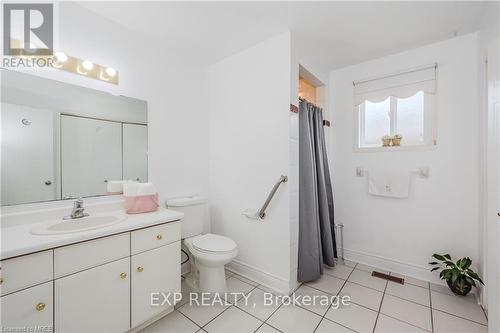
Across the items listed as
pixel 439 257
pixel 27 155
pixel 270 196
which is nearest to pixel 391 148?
pixel 439 257

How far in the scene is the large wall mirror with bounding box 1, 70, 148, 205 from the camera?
1.32 meters

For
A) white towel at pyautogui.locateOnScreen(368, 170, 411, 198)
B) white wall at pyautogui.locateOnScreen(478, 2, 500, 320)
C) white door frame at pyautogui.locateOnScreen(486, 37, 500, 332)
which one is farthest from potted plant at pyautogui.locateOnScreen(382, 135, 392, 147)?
white door frame at pyautogui.locateOnScreen(486, 37, 500, 332)

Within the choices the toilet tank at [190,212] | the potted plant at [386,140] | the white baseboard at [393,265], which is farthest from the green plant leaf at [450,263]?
the toilet tank at [190,212]

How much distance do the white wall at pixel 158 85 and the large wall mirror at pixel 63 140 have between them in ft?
0.35

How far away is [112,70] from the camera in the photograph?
5.72ft

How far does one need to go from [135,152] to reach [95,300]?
1125 mm

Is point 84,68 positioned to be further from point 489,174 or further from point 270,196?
point 489,174

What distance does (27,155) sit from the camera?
1.35 m

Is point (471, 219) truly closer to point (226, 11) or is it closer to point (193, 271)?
point (193, 271)

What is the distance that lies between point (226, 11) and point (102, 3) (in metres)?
0.92

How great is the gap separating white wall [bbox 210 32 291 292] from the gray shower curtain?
23 cm

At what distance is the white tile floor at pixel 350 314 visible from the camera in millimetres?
1497

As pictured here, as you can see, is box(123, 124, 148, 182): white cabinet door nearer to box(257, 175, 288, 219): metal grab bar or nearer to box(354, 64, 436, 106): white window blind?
box(257, 175, 288, 219): metal grab bar

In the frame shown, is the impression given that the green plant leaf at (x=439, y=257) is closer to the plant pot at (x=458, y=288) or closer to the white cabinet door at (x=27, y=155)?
the plant pot at (x=458, y=288)
